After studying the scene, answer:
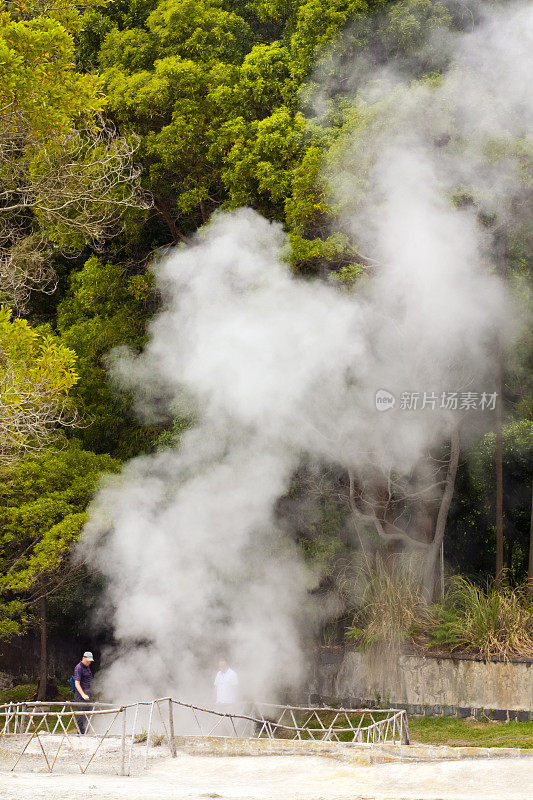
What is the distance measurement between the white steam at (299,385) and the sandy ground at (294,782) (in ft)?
14.4

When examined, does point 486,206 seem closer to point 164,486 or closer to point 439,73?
point 439,73

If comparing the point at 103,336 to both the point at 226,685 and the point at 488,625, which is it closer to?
the point at 226,685

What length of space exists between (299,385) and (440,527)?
7.90 ft

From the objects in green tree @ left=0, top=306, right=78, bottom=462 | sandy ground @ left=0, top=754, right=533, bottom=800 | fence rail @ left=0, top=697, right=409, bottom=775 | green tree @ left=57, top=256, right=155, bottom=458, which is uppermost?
green tree @ left=57, top=256, right=155, bottom=458

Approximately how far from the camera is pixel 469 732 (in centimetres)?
1019

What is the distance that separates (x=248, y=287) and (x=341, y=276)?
1244 mm

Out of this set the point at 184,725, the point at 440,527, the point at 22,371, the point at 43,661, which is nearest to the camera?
the point at 22,371

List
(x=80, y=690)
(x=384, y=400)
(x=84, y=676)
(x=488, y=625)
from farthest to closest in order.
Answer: (x=384, y=400) < (x=488, y=625) < (x=84, y=676) < (x=80, y=690)

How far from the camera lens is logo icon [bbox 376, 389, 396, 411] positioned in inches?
482

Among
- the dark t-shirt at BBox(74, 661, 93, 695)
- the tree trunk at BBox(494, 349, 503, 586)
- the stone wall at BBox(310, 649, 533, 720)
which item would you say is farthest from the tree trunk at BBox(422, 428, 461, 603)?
the dark t-shirt at BBox(74, 661, 93, 695)

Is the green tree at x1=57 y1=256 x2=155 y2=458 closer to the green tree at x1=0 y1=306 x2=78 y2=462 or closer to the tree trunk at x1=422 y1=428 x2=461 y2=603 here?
the tree trunk at x1=422 y1=428 x2=461 y2=603

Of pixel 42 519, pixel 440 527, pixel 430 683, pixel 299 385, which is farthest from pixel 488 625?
pixel 42 519

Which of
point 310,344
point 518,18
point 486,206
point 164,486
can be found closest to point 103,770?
point 164,486

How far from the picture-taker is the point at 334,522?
42.0ft
